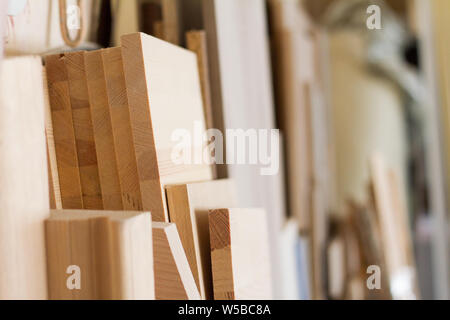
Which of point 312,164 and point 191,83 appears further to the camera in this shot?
point 312,164

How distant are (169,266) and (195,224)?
0.11 meters

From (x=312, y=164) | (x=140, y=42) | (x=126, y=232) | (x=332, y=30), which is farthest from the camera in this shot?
(x=332, y=30)

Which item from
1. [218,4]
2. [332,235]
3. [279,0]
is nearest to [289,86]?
[279,0]

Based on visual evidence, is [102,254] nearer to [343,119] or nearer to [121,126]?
[121,126]

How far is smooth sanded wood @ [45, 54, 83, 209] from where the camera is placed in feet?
2.18

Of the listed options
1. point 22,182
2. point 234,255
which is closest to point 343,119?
point 234,255

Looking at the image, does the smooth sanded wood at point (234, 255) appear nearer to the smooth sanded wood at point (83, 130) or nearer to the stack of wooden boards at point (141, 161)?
the stack of wooden boards at point (141, 161)

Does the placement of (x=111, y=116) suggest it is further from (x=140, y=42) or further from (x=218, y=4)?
(x=218, y=4)

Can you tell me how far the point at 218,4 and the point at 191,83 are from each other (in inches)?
7.5

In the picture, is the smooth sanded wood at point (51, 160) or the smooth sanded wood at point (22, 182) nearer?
the smooth sanded wood at point (22, 182)

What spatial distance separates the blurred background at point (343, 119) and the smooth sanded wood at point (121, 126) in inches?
3.8

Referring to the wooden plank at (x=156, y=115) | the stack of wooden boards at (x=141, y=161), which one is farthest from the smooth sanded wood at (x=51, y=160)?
the wooden plank at (x=156, y=115)

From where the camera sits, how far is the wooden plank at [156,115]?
64 centimetres
